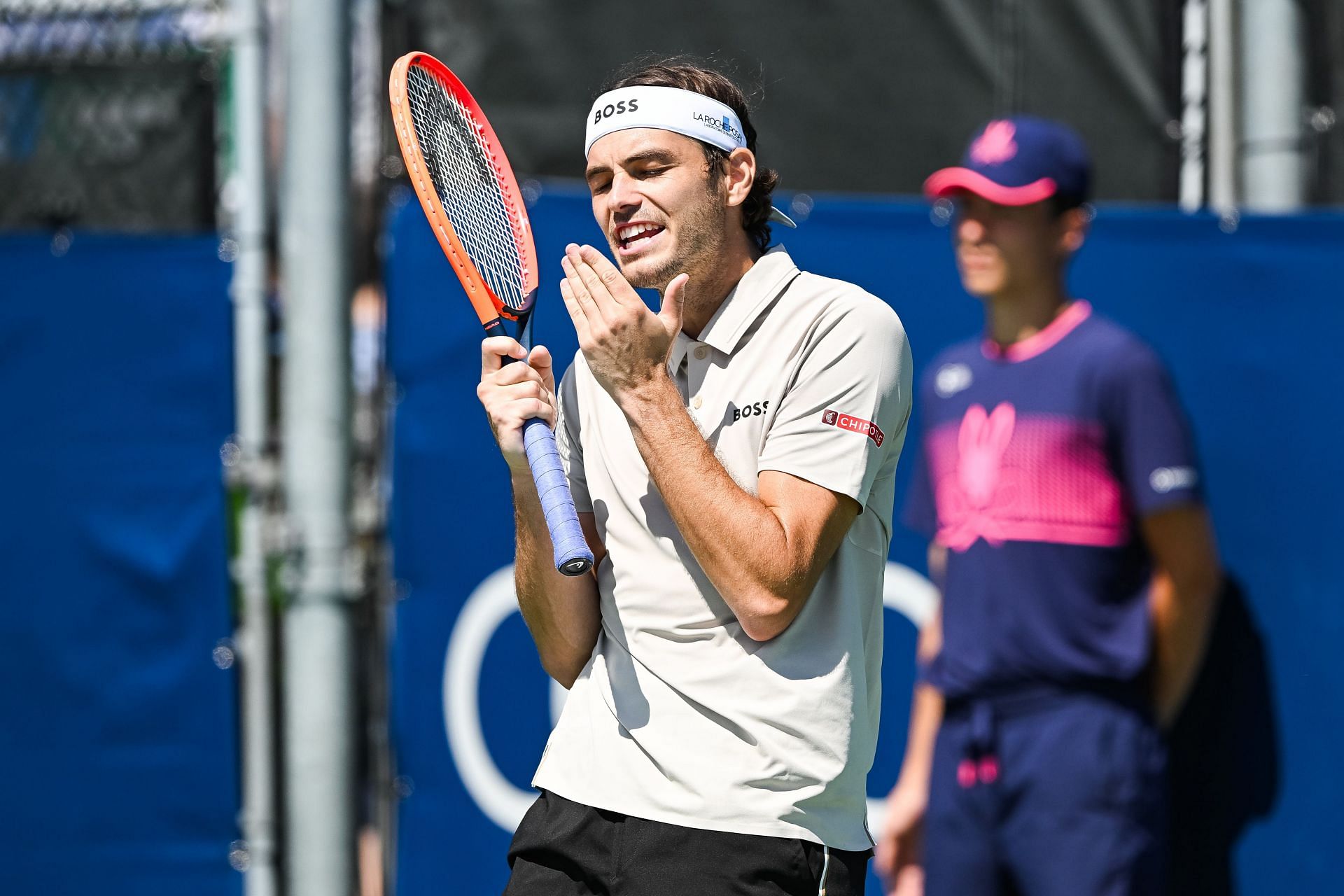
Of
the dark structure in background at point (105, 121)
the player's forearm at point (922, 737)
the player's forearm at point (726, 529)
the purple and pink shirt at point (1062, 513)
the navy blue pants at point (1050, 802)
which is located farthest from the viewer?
the dark structure in background at point (105, 121)

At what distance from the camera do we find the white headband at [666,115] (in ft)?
7.45

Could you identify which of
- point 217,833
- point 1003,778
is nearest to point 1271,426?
point 1003,778

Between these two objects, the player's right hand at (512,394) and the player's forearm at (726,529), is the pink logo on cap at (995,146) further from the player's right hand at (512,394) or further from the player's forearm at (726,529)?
the player's forearm at (726,529)

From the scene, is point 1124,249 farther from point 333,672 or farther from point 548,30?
point 333,672

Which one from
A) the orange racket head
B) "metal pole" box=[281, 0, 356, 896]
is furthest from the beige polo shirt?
"metal pole" box=[281, 0, 356, 896]

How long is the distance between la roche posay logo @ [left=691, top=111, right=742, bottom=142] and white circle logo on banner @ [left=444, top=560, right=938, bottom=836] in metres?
2.18

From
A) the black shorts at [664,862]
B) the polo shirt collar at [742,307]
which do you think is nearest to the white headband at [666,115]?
the polo shirt collar at [742,307]

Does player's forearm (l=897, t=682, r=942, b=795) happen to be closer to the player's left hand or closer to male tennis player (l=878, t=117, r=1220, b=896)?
male tennis player (l=878, t=117, r=1220, b=896)

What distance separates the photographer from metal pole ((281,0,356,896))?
4.34m

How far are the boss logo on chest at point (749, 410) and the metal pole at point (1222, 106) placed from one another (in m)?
2.63

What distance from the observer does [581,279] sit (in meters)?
2.19

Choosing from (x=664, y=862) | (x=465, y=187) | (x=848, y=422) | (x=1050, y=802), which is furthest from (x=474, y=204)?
(x=1050, y=802)

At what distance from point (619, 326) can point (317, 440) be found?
7.95 ft

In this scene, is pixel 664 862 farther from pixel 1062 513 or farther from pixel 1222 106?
pixel 1222 106
